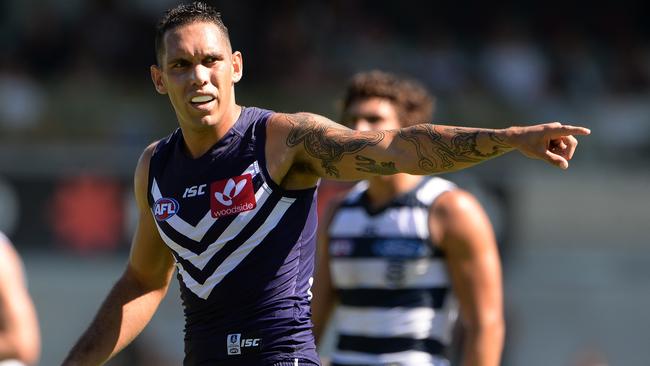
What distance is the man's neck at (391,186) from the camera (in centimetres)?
585

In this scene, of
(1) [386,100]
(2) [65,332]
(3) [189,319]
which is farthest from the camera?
(2) [65,332]

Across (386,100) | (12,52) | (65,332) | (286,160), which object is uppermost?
(12,52)

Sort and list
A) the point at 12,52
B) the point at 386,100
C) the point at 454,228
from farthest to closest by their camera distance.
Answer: the point at 12,52 < the point at 386,100 < the point at 454,228

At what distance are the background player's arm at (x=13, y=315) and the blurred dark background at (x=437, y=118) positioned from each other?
5602 millimetres

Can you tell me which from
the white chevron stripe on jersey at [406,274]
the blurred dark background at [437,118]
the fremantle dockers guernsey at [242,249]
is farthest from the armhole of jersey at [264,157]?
the blurred dark background at [437,118]

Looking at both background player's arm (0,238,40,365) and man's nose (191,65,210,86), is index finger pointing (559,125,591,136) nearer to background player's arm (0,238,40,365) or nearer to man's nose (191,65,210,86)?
man's nose (191,65,210,86)

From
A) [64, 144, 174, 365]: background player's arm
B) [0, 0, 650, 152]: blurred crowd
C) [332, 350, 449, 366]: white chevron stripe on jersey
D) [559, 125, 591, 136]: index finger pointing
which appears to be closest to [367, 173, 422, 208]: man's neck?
[332, 350, 449, 366]: white chevron stripe on jersey

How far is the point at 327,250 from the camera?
19.5ft

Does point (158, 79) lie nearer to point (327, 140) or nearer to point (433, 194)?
point (327, 140)

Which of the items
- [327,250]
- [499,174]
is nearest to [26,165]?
[499,174]

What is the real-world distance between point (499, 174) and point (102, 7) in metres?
5.92

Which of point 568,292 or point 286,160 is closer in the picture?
point 286,160

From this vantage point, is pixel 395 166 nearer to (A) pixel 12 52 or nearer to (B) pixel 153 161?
(B) pixel 153 161

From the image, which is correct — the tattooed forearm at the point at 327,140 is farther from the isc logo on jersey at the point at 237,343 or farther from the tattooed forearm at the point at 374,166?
the isc logo on jersey at the point at 237,343
